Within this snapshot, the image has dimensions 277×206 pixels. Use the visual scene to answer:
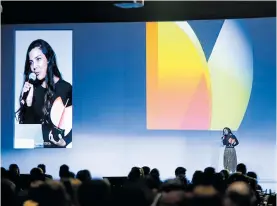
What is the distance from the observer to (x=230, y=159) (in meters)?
10.8

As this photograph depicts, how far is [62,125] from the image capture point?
38.1 ft

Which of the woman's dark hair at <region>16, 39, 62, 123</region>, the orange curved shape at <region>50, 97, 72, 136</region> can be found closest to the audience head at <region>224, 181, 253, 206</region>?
the orange curved shape at <region>50, 97, 72, 136</region>

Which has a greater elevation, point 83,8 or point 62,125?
point 83,8

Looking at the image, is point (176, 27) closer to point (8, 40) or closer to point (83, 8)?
point (83, 8)

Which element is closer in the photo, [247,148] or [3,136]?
[247,148]

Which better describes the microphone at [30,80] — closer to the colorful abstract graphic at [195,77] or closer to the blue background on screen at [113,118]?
the blue background on screen at [113,118]

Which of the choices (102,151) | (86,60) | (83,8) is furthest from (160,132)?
(83,8)

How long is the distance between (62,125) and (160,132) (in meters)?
1.78

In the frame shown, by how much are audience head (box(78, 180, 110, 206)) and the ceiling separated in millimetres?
7275

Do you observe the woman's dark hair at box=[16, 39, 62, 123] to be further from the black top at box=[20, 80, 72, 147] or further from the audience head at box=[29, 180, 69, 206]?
the audience head at box=[29, 180, 69, 206]

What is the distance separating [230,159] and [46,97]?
3534 mm

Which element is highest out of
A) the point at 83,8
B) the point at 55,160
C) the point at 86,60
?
the point at 83,8

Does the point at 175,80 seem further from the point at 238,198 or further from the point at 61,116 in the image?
the point at 238,198

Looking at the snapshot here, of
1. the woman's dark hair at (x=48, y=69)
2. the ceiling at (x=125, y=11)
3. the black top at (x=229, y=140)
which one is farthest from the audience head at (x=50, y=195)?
the woman's dark hair at (x=48, y=69)
